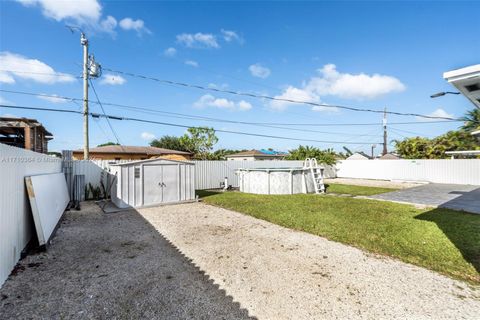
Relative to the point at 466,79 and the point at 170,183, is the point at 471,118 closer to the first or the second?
the point at 466,79

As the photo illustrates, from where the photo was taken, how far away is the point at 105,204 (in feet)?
33.3

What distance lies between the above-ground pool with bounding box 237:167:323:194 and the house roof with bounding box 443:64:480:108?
1009 centimetres

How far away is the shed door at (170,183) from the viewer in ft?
32.9

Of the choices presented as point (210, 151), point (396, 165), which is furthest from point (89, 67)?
point (396, 165)

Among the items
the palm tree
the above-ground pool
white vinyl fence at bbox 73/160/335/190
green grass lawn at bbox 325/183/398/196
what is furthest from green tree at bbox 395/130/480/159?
white vinyl fence at bbox 73/160/335/190

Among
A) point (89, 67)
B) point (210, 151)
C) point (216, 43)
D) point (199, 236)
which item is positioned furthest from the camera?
point (210, 151)

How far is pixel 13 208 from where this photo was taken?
4066mm

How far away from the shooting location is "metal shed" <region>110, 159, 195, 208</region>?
9.19 m

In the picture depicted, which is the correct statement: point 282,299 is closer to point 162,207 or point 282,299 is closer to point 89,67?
point 162,207

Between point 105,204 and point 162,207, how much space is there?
2.68 metres

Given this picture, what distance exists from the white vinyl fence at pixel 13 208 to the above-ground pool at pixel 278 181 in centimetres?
1023

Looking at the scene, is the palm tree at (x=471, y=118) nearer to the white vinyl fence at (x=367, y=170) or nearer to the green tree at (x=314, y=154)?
the white vinyl fence at (x=367, y=170)

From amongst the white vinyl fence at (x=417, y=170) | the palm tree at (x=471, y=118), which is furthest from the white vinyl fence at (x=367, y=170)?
the palm tree at (x=471, y=118)

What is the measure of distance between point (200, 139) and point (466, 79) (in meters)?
31.7
